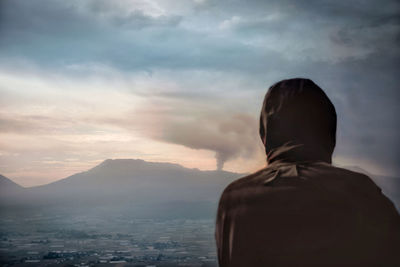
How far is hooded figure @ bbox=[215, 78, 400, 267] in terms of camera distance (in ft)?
3.31

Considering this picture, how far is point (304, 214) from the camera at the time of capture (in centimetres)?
104

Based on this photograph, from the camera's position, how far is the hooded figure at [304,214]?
3.31ft

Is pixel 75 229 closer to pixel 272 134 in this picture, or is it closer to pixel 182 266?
pixel 182 266

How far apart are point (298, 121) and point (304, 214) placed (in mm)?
289

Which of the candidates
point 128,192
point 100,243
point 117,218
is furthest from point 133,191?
point 100,243

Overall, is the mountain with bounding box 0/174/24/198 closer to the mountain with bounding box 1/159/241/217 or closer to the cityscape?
the mountain with bounding box 1/159/241/217

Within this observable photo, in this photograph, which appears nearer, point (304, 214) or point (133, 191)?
point (304, 214)

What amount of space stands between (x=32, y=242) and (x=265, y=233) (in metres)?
45.3

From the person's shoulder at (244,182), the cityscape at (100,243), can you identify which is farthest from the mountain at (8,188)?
the person's shoulder at (244,182)

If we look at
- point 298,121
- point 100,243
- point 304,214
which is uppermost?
point 298,121

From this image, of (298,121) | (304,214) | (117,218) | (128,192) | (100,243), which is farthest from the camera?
(128,192)

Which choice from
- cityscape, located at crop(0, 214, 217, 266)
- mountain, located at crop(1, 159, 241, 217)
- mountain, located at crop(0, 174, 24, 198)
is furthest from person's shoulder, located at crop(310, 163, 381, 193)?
mountain, located at crop(0, 174, 24, 198)

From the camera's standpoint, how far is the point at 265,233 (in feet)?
3.50

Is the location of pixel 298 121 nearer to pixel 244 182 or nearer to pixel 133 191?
pixel 244 182
